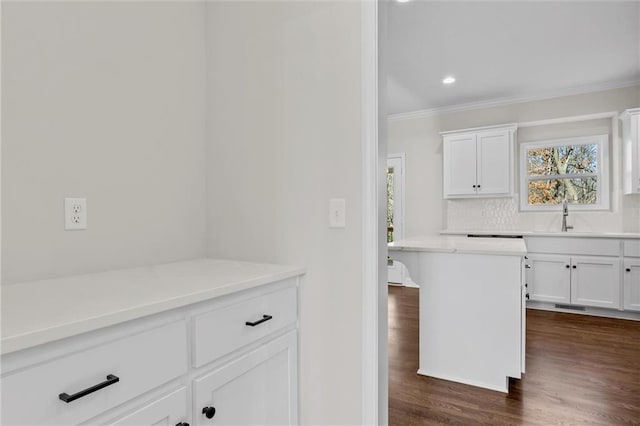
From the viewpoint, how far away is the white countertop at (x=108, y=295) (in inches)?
29.5

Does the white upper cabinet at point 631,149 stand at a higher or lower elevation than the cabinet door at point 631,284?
higher

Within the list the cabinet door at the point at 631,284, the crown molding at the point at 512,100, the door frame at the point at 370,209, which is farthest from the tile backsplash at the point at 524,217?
the door frame at the point at 370,209

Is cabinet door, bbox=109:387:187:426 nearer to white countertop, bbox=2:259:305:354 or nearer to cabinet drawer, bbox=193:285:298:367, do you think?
cabinet drawer, bbox=193:285:298:367

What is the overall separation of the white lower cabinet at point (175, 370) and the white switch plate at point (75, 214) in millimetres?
614

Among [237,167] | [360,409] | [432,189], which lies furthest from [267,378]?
[432,189]

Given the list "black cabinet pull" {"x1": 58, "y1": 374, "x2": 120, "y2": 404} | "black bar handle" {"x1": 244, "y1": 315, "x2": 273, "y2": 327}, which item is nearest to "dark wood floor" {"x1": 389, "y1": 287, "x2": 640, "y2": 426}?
"black bar handle" {"x1": 244, "y1": 315, "x2": 273, "y2": 327}

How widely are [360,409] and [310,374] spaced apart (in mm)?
238

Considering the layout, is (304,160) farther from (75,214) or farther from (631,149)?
(631,149)

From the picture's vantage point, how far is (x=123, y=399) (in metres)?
0.86

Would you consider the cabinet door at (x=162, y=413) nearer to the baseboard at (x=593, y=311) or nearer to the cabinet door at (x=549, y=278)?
the cabinet door at (x=549, y=278)

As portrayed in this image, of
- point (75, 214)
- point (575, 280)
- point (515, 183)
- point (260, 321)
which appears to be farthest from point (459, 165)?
point (75, 214)

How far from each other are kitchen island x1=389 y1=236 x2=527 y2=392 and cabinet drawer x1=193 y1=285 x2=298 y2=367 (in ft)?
4.41

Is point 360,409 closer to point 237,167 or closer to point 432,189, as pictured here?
point 237,167

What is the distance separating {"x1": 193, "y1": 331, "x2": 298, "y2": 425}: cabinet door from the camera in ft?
3.56
